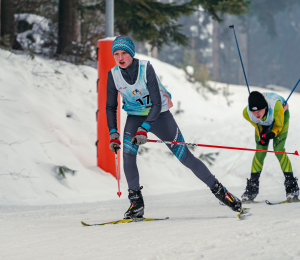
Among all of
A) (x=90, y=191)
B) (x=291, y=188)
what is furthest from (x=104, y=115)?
(x=291, y=188)

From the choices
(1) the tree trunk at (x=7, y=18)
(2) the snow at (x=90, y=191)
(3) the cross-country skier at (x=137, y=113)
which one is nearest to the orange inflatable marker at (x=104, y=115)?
(2) the snow at (x=90, y=191)

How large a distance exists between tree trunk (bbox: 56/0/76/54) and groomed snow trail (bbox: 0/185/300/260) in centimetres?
584

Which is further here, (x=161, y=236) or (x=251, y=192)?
(x=251, y=192)

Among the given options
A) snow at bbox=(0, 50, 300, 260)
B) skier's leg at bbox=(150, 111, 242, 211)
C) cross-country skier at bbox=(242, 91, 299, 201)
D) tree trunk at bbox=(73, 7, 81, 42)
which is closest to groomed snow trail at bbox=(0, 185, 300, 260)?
snow at bbox=(0, 50, 300, 260)

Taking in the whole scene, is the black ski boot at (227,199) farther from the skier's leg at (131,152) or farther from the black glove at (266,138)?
the black glove at (266,138)

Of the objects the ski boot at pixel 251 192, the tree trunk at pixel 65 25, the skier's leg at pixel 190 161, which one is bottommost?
the ski boot at pixel 251 192

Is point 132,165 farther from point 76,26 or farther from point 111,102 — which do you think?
point 76,26

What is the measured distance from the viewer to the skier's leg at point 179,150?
3557 mm

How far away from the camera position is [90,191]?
5.73 m

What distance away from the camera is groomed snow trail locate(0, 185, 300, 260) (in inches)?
91.2

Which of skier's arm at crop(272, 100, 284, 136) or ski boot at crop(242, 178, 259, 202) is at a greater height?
skier's arm at crop(272, 100, 284, 136)

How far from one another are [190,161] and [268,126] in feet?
4.70

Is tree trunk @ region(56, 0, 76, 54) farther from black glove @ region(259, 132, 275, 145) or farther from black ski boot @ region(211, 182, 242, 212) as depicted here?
black ski boot @ region(211, 182, 242, 212)

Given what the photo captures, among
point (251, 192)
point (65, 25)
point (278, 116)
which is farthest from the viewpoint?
point (65, 25)
